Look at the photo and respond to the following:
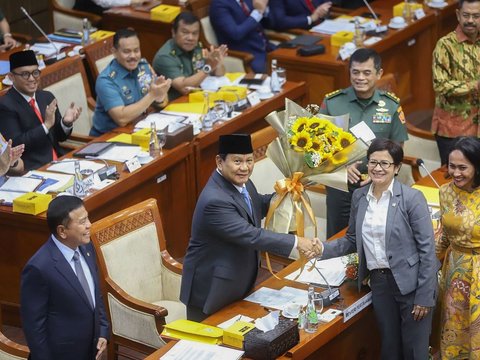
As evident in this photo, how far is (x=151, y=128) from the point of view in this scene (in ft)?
24.1

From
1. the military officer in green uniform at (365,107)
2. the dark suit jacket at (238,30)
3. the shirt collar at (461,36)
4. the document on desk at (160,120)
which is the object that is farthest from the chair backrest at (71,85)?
the shirt collar at (461,36)

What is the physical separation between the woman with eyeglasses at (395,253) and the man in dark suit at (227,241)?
29cm

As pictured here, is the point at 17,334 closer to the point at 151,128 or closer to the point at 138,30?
the point at 151,128

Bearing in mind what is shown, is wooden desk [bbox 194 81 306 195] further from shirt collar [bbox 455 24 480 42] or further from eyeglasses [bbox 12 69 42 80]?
shirt collar [bbox 455 24 480 42]

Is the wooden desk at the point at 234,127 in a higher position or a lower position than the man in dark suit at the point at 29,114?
lower

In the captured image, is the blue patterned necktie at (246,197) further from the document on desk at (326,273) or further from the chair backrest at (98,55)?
the chair backrest at (98,55)

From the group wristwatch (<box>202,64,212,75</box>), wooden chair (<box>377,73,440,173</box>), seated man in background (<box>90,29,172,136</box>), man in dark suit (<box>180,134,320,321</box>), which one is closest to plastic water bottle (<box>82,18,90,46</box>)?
wristwatch (<box>202,64,212,75</box>)

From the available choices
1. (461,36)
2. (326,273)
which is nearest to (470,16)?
(461,36)

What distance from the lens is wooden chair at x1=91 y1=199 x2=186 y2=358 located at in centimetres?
589

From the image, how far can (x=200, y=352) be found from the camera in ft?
16.7

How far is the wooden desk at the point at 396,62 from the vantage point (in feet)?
29.6

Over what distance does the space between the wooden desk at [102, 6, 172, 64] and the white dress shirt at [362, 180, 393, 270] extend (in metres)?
4.54

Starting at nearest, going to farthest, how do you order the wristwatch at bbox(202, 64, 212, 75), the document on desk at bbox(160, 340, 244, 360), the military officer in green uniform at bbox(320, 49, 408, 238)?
the document on desk at bbox(160, 340, 244, 360) → the military officer in green uniform at bbox(320, 49, 408, 238) → the wristwatch at bbox(202, 64, 212, 75)

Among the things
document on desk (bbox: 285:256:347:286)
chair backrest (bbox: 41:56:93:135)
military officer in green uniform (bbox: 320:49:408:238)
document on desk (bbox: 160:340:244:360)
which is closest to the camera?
document on desk (bbox: 160:340:244:360)
